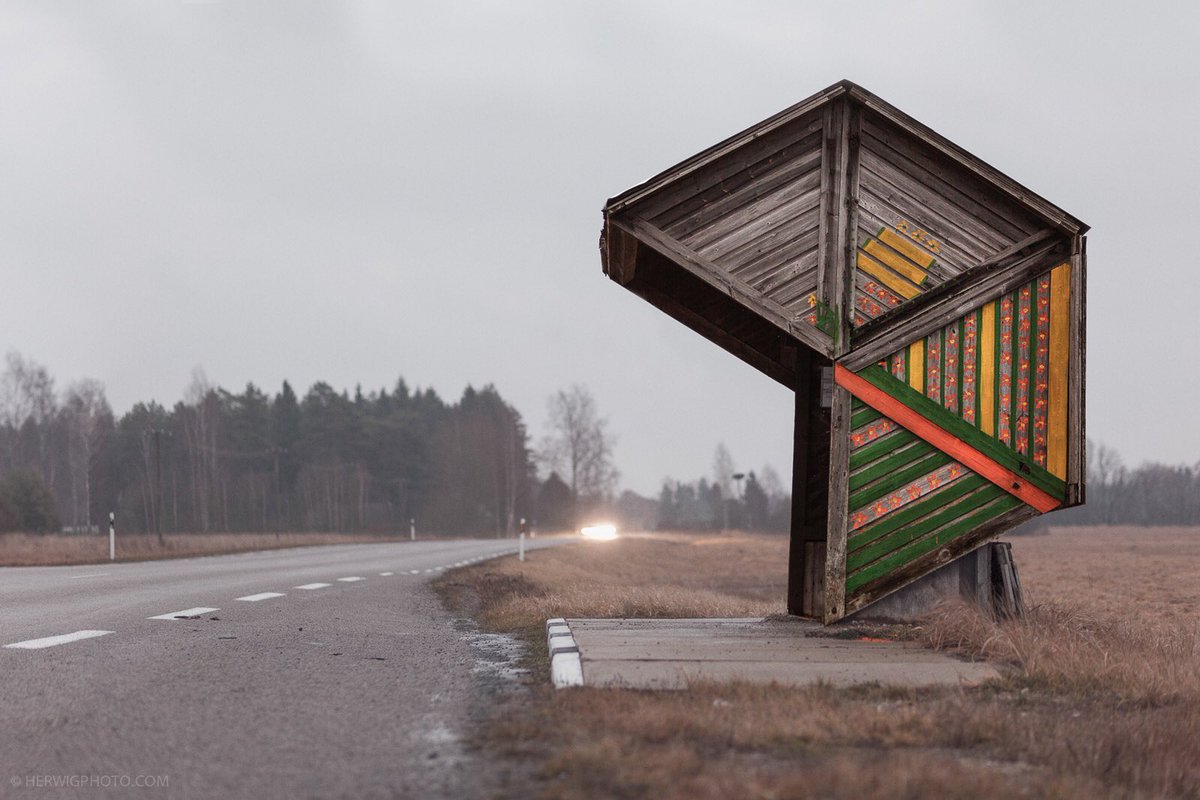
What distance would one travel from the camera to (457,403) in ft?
399

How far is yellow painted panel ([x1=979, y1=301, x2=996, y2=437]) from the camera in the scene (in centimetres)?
802

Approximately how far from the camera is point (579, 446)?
88125 millimetres

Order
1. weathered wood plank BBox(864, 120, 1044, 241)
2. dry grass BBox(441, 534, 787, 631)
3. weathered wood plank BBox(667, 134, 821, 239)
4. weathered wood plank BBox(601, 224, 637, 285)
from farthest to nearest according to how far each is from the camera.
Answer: dry grass BBox(441, 534, 787, 631), weathered wood plank BBox(601, 224, 637, 285), weathered wood plank BBox(864, 120, 1044, 241), weathered wood plank BBox(667, 134, 821, 239)

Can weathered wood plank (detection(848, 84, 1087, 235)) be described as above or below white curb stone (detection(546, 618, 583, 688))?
above

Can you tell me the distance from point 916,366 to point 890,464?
30.0 inches

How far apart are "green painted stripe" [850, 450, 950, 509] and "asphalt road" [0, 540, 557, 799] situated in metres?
2.77

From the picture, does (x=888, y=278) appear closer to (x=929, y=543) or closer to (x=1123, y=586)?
(x=929, y=543)

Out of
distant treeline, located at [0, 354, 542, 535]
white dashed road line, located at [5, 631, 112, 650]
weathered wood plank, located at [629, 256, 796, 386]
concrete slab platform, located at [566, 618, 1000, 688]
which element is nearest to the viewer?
concrete slab platform, located at [566, 618, 1000, 688]

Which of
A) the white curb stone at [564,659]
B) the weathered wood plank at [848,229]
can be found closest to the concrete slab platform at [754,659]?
the white curb stone at [564,659]

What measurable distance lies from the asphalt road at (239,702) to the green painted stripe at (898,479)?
2.77 metres

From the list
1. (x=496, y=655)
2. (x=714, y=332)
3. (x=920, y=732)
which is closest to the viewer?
(x=920, y=732)

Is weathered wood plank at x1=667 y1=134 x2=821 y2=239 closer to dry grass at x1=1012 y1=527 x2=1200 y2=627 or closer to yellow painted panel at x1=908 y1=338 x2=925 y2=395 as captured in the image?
yellow painted panel at x1=908 y1=338 x2=925 y2=395

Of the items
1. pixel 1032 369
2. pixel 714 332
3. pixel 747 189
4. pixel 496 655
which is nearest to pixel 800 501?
pixel 714 332

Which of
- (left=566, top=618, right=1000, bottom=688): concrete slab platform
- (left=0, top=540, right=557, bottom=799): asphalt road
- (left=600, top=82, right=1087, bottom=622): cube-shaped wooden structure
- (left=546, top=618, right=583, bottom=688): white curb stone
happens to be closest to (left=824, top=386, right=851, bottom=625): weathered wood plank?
(left=600, top=82, right=1087, bottom=622): cube-shaped wooden structure
